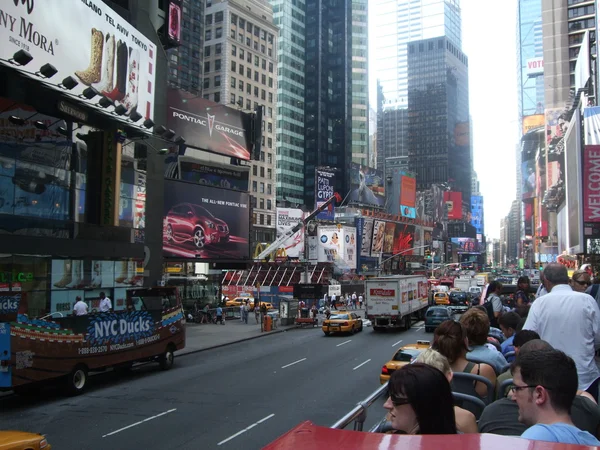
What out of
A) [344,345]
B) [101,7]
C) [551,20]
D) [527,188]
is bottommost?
[344,345]

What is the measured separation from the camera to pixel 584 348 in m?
5.35

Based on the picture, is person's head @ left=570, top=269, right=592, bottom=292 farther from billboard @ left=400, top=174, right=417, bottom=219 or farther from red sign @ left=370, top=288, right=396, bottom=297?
billboard @ left=400, top=174, right=417, bottom=219

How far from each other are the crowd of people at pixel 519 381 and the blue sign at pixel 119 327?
13196mm

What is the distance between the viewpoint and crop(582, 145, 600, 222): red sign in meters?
49.8

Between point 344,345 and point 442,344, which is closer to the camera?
point 442,344

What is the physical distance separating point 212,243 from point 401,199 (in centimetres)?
7583

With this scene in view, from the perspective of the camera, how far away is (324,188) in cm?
8612

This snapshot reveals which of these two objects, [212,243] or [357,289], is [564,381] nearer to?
[212,243]

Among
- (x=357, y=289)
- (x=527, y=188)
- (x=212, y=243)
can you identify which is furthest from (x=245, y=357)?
(x=527, y=188)

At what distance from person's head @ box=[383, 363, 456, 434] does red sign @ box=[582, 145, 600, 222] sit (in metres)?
53.5

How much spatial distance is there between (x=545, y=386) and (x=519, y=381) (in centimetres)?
16

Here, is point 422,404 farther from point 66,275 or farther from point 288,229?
point 288,229

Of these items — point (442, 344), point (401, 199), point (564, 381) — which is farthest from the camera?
point (401, 199)

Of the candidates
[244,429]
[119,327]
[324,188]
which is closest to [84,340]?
[119,327]
